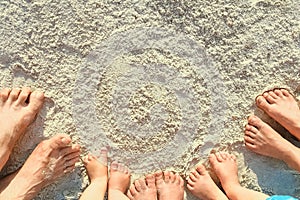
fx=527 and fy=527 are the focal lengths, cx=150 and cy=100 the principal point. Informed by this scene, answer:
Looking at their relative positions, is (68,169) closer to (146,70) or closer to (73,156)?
(73,156)

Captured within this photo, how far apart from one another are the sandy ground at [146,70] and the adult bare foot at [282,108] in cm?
3

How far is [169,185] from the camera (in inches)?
63.9

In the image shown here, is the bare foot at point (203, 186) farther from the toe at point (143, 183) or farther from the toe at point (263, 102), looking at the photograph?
the toe at point (263, 102)

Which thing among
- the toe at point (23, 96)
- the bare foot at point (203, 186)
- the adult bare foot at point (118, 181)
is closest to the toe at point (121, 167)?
the adult bare foot at point (118, 181)

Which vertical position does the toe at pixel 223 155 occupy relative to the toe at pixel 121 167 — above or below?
above

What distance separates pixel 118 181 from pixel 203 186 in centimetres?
26

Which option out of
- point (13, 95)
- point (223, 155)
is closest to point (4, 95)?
point (13, 95)

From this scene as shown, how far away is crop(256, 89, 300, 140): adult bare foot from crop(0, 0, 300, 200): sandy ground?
0.03 meters

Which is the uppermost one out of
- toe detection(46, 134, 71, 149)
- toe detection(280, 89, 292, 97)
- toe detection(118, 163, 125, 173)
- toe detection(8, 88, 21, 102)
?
toe detection(280, 89, 292, 97)

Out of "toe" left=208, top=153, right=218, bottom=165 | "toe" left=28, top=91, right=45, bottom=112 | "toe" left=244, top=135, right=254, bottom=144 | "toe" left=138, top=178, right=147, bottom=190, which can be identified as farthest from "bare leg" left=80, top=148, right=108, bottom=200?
"toe" left=244, top=135, right=254, bottom=144

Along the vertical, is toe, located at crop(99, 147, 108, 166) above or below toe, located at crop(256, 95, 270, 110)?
below

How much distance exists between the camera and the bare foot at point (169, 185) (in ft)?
5.32

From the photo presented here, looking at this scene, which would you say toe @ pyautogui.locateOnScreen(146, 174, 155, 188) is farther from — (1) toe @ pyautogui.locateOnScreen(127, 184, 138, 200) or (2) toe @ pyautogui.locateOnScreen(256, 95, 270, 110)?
(2) toe @ pyautogui.locateOnScreen(256, 95, 270, 110)

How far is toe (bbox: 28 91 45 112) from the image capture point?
61.7 inches
